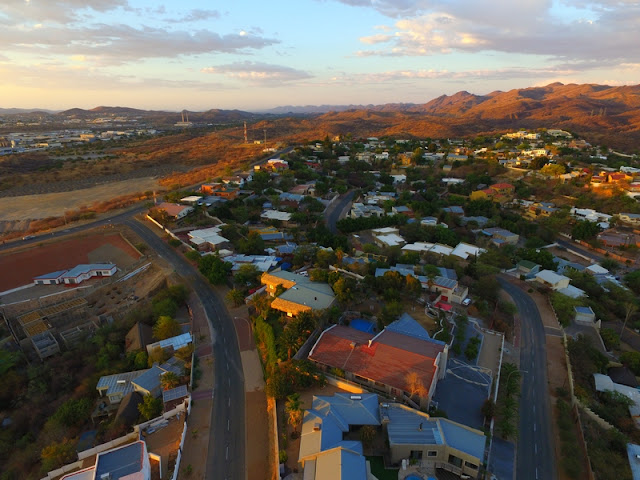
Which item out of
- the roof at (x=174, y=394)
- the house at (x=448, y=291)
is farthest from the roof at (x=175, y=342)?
the house at (x=448, y=291)

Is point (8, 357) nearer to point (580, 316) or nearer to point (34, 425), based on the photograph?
point (34, 425)

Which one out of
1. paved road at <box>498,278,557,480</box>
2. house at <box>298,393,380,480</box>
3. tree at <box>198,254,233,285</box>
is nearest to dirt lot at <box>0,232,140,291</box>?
tree at <box>198,254,233,285</box>

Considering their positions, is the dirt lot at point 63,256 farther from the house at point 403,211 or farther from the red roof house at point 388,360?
the house at point 403,211

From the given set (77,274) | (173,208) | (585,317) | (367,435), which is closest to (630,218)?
(585,317)

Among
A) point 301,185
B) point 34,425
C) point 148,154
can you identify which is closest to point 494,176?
point 301,185

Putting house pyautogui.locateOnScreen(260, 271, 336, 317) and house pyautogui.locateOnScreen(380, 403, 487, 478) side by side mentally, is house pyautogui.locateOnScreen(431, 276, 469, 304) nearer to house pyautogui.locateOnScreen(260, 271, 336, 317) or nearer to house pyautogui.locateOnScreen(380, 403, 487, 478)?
house pyautogui.locateOnScreen(260, 271, 336, 317)

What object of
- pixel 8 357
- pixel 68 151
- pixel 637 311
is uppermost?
pixel 68 151
